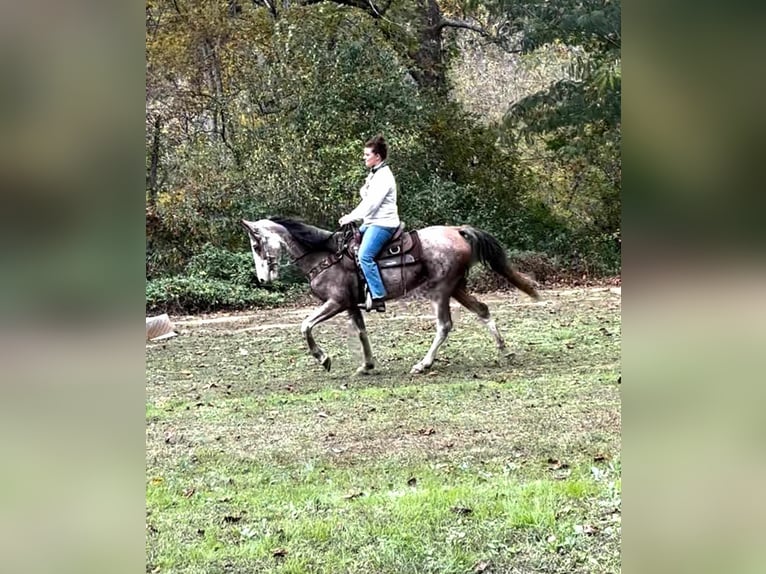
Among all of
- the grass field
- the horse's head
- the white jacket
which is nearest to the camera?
the grass field

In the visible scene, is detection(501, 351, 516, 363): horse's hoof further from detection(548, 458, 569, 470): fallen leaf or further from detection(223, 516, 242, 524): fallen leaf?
detection(223, 516, 242, 524): fallen leaf

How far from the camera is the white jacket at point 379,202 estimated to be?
18.6 ft

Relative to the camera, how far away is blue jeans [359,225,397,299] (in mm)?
5766

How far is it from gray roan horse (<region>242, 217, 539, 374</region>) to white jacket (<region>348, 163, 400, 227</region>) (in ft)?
0.59

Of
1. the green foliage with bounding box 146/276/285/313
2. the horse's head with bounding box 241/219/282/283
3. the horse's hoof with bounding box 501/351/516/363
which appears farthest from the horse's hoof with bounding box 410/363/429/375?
the green foliage with bounding box 146/276/285/313

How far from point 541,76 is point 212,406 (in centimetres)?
660

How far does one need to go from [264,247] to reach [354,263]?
2.37 feet

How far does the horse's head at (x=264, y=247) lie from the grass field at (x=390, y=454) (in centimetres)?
94

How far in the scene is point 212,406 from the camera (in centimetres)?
550

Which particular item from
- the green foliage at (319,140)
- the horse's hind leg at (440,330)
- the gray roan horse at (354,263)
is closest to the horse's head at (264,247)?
the gray roan horse at (354,263)

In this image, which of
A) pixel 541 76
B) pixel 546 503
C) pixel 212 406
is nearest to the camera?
pixel 546 503
